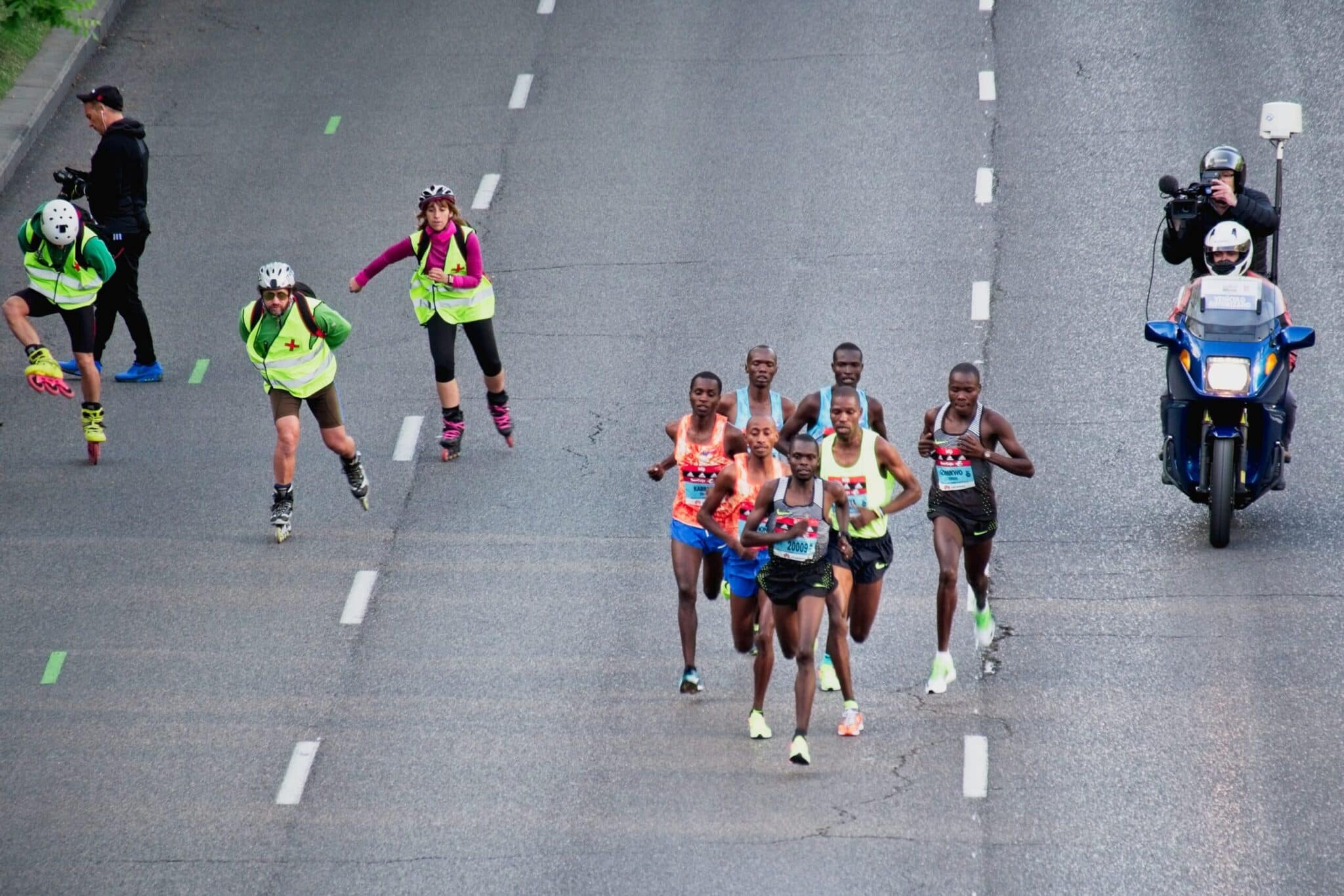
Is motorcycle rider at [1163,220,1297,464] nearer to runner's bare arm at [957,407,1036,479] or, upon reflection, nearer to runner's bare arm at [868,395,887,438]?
runner's bare arm at [957,407,1036,479]

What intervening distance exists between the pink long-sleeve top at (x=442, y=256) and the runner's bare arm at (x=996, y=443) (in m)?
4.44

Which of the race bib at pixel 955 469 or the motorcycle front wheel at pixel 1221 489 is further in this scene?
the motorcycle front wheel at pixel 1221 489

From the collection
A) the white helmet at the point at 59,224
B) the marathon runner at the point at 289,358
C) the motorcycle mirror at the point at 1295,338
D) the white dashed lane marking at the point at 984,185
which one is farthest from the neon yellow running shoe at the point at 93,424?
the motorcycle mirror at the point at 1295,338

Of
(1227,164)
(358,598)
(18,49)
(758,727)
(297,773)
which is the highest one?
(18,49)

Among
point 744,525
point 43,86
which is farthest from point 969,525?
point 43,86

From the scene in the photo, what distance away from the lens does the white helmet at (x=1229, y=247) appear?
13.8 m

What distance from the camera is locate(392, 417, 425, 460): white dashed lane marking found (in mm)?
15539

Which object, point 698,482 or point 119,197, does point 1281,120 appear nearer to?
point 698,482

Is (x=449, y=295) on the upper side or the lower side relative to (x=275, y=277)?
lower

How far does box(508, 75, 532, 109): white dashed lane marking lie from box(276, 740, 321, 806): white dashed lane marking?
1044 centimetres

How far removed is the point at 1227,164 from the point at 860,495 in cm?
440

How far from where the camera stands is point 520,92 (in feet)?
69.6

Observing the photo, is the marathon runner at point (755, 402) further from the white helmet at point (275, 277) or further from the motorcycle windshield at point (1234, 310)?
the white helmet at point (275, 277)

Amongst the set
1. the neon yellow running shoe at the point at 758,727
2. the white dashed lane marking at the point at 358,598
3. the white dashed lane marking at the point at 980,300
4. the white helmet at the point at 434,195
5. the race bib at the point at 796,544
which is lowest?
the neon yellow running shoe at the point at 758,727
